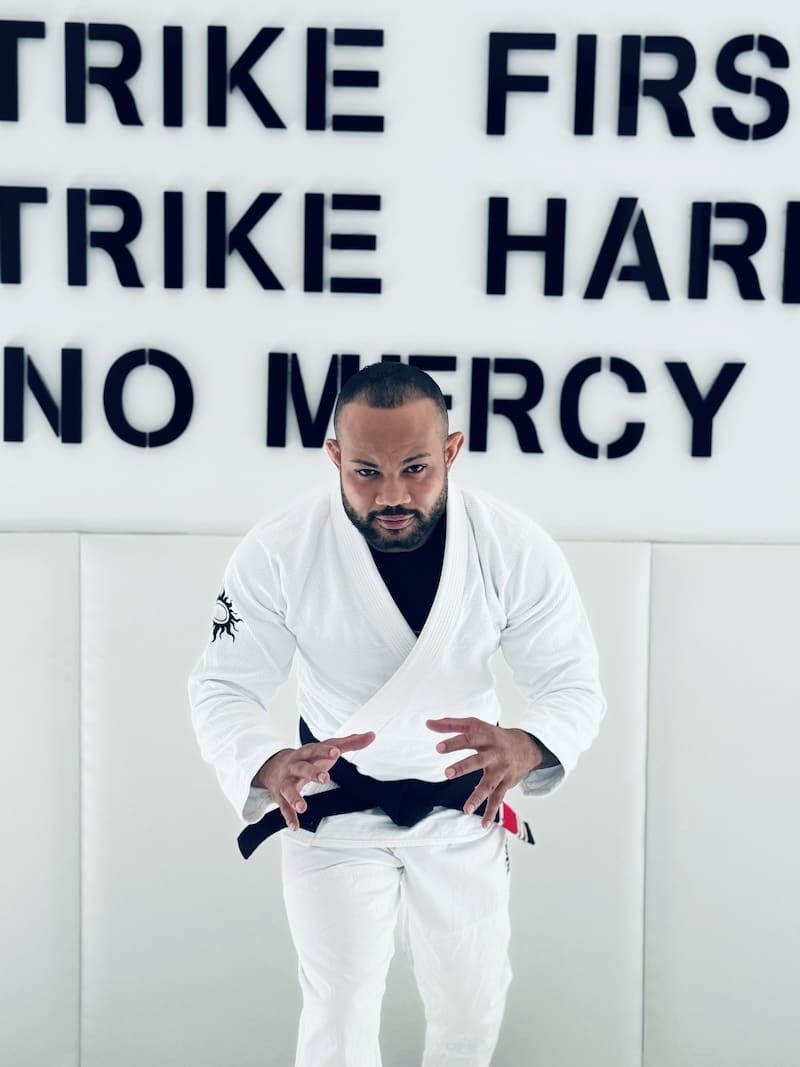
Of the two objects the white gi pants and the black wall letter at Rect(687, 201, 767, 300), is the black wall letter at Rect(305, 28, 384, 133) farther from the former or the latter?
the white gi pants

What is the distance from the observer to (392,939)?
5.50 feet

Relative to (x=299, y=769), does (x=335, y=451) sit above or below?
above

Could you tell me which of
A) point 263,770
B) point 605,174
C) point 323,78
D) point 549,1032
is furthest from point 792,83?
point 549,1032

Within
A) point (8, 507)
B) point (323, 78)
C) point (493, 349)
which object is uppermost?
point (323, 78)

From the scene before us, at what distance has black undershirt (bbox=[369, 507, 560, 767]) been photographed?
1681mm

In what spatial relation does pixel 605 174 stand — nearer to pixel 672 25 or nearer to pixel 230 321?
pixel 672 25

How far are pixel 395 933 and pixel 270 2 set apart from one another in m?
1.65

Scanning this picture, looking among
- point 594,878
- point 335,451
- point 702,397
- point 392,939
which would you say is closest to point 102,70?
point 335,451

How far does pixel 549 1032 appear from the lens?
2115mm

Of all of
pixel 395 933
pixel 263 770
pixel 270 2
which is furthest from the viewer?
pixel 270 2

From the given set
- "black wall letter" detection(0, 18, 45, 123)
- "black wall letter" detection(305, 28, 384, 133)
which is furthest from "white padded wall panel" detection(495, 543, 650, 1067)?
"black wall letter" detection(0, 18, 45, 123)

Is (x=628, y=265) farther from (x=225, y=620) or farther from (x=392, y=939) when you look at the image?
(x=392, y=939)

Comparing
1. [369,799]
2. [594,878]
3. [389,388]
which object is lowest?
[594,878]

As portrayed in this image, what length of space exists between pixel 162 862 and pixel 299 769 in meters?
0.72
